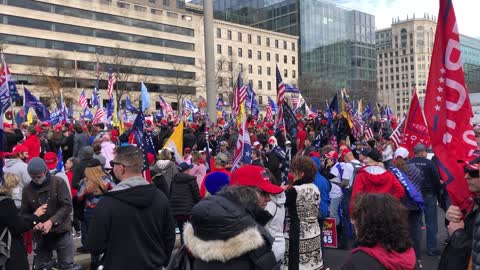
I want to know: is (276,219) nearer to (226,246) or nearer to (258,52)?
(226,246)

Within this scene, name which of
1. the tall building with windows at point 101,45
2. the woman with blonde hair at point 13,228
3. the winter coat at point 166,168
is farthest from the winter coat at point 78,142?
the tall building with windows at point 101,45

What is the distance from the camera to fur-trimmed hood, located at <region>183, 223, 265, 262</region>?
2.93 metres

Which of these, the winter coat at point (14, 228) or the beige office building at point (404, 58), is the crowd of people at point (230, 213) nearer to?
the winter coat at point (14, 228)

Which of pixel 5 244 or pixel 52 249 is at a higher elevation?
pixel 5 244

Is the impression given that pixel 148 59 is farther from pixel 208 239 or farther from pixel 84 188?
pixel 208 239

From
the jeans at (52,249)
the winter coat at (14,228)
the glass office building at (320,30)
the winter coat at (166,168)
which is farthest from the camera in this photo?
the glass office building at (320,30)

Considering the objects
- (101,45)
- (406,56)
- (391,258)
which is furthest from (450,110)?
(406,56)

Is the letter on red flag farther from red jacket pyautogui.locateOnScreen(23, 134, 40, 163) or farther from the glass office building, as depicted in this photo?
the glass office building

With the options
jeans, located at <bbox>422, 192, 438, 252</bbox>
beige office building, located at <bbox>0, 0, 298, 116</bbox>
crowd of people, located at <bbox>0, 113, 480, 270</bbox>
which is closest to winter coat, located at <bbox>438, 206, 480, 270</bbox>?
crowd of people, located at <bbox>0, 113, 480, 270</bbox>

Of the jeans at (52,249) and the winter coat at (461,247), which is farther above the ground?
the winter coat at (461,247)

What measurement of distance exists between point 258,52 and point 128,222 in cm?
9131

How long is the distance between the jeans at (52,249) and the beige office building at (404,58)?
143 m

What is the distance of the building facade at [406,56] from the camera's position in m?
145

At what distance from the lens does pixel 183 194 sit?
300 inches
